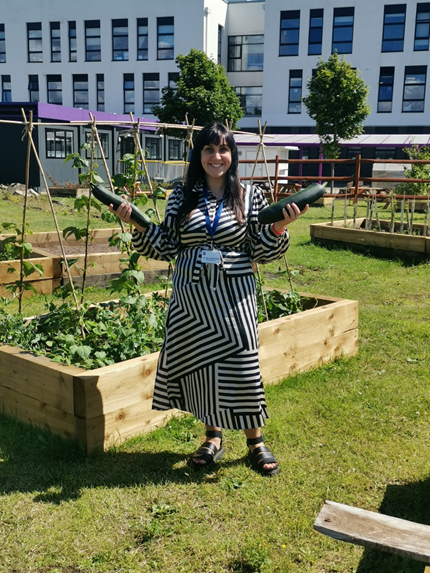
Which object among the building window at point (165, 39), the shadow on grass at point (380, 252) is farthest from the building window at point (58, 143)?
the building window at point (165, 39)

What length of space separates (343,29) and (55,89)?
22024mm

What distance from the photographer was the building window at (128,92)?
44781 millimetres

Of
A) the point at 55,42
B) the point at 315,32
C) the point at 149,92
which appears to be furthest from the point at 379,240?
the point at 55,42

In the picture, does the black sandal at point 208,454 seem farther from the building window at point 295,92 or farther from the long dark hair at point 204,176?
the building window at point 295,92

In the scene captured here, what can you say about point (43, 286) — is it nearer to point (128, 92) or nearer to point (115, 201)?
point (115, 201)

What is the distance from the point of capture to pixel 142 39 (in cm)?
4438

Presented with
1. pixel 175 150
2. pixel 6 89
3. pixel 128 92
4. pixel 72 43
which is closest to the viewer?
pixel 175 150

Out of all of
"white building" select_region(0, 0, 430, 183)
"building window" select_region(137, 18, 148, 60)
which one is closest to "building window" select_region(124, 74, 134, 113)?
"white building" select_region(0, 0, 430, 183)

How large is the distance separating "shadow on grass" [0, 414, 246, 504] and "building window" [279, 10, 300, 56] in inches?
1668

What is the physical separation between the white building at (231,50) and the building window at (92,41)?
0.07 m

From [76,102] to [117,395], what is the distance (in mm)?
46416

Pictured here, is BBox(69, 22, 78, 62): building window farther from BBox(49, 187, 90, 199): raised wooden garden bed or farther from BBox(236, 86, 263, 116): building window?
BBox(49, 187, 90, 199): raised wooden garden bed

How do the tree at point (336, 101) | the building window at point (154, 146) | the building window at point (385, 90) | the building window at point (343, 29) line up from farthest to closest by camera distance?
1. the building window at point (343, 29)
2. the building window at point (385, 90)
3. the building window at point (154, 146)
4. the tree at point (336, 101)

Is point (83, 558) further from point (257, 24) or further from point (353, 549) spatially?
point (257, 24)
